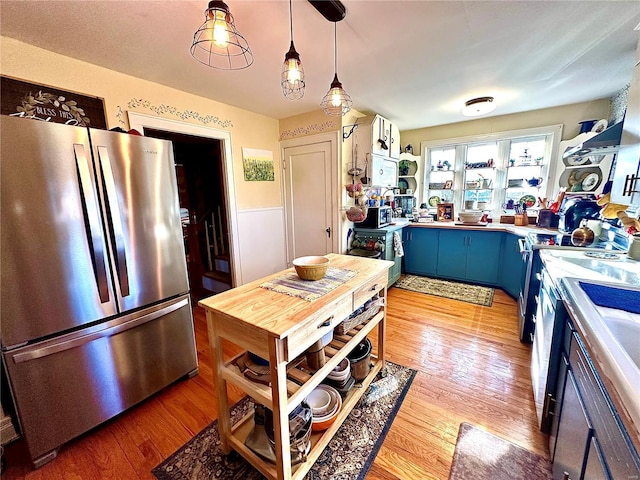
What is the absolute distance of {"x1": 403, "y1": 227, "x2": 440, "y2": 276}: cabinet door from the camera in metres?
3.84

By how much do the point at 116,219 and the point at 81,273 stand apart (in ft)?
1.11

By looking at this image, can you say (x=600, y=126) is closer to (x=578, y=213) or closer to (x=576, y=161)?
(x=576, y=161)

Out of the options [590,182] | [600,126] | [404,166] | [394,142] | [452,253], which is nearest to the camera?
[600,126]

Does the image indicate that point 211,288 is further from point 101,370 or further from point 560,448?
point 560,448

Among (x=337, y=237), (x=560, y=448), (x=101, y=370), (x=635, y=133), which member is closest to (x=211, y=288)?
(x=337, y=237)

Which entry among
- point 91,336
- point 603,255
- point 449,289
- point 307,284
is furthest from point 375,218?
point 91,336

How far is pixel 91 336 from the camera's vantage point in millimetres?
1432

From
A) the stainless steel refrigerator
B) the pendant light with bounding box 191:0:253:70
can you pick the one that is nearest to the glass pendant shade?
the pendant light with bounding box 191:0:253:70

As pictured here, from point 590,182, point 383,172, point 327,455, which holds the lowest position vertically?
point 327,455

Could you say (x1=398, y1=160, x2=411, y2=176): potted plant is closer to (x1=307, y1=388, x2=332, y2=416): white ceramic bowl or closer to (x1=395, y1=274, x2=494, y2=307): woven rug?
(x1=395, y1=274, x2=494, y2=307): woven rug

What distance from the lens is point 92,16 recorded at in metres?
1.44

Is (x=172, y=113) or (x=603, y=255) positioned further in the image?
(x=172, y=113)

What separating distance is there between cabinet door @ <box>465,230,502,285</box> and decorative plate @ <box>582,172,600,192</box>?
104 centimetres

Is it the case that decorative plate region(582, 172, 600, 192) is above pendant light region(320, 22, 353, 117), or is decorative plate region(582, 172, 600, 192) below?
below
